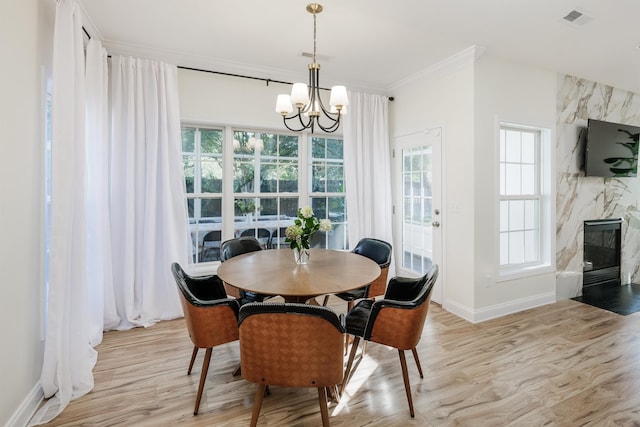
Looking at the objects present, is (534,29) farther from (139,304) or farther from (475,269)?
(139,304)

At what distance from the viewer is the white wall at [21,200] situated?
1702mm

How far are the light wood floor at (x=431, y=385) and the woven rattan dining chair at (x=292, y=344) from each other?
0.46m

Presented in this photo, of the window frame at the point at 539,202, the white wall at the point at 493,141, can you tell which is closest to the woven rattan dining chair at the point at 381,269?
the white wall at the point at 493,141

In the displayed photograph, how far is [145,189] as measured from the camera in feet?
10.6

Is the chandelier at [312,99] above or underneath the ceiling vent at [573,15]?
underneath

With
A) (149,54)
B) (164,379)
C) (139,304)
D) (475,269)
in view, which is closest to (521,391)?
(475,269)

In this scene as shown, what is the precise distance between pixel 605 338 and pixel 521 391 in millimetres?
1482

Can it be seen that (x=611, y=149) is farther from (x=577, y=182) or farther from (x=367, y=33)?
(x=367, y=33)

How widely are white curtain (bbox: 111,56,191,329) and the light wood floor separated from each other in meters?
0.37

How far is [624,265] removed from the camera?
466 centimetres

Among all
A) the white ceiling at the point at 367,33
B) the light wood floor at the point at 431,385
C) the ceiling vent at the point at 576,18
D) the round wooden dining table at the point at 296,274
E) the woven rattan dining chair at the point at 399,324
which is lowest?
the light wood floor at the point at 431,385

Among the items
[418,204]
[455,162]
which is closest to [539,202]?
[455,162]

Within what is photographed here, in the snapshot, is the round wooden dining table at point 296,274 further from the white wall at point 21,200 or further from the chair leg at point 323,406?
the white wall at point 21,200

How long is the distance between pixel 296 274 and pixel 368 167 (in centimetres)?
245
